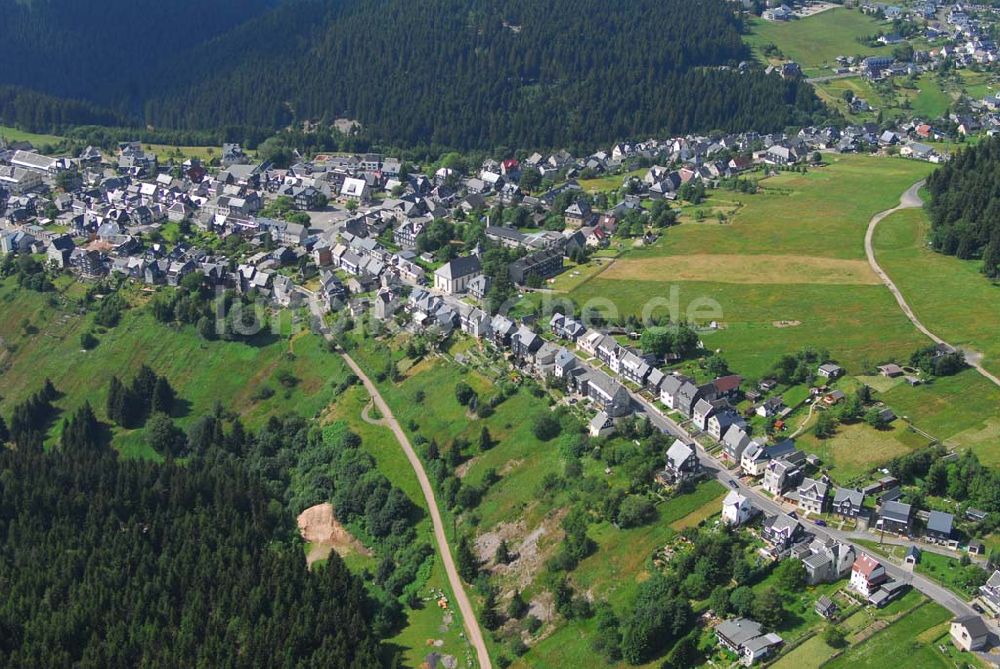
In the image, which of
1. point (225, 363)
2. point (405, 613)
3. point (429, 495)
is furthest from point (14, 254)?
point (405, 613)

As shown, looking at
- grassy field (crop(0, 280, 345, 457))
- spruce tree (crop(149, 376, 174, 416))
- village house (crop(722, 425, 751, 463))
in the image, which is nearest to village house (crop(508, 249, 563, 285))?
grassy field (crop(0, 280, 345, 457))

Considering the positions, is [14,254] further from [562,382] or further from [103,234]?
[562,382]

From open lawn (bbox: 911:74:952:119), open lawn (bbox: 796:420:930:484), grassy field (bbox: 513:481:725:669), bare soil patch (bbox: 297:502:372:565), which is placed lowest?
bare soil patch (bbox: 297:502:372:565)

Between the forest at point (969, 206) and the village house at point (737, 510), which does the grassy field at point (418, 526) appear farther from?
the forest at point (969, 206)

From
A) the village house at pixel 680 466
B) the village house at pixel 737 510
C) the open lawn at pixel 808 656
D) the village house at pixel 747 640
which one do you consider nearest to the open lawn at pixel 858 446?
the village house at pixel 737 510

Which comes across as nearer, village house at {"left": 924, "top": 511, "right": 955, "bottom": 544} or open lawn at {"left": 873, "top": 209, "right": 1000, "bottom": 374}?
village house at {"left": 924, "top": 511, "right": 955, "bottom": 544}

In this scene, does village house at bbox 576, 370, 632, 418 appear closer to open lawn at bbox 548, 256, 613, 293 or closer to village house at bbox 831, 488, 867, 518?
village house at bbox 831, 488, 867, 518
